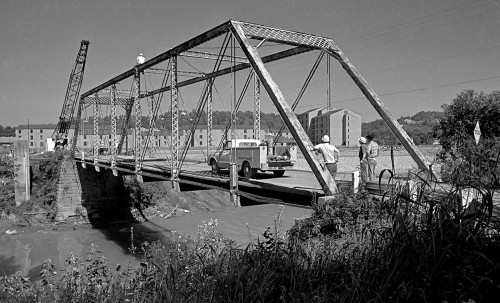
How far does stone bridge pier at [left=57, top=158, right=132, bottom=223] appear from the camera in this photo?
2806cm

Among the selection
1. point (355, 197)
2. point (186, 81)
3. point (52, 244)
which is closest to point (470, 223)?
point (355, 197)

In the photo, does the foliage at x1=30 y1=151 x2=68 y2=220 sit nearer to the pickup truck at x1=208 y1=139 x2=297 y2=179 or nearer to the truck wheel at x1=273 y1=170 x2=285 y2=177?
the pickup truck at x1=208 y1=139 x2=297 y2=179

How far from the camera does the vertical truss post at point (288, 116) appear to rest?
270 inches

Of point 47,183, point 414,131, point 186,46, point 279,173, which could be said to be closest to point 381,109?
point 279,173

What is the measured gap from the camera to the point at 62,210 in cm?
2795

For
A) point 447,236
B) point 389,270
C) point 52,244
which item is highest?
point 447,236

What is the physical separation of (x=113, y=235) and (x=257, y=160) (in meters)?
17.3

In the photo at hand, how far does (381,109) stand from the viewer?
8945mm

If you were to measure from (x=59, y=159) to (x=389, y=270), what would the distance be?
3143 cm

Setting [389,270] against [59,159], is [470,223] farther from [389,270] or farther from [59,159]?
[59,159]

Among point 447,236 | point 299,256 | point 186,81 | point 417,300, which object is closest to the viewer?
point 417,300

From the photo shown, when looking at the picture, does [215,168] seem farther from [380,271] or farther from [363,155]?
[380,271]

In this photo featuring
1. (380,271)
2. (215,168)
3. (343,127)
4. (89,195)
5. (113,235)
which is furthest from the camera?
(343,127)

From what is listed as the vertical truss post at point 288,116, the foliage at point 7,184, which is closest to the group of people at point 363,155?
the vertical truss post at point 288,116
